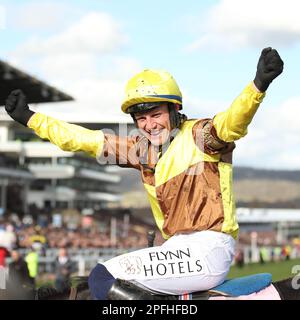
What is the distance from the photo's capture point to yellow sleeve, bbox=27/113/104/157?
3.65 m

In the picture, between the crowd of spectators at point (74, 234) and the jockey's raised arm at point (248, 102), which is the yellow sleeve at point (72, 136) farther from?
the crowd of spectators at point (74, 234)

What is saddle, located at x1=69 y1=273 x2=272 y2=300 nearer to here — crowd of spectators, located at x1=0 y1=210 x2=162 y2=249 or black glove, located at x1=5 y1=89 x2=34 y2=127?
black glove, located at x1=5 y1=89 x2=34 y2=127

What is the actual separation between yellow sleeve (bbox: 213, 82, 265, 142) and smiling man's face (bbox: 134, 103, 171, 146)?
0.33 m

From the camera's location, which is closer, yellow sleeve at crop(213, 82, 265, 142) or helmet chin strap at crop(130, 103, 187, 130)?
yellow sleeve at crop(213, 82, 265, 142)

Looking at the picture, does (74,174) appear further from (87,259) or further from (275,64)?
(275,64)

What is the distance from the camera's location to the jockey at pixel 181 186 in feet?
9.93

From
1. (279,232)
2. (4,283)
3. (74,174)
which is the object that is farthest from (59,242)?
(279,232)

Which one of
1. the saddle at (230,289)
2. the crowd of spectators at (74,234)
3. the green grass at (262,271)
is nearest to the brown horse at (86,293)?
the saddle at (230,289)

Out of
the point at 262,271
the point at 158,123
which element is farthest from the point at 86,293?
the point at 262,271

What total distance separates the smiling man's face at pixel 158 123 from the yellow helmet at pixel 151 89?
0.07m

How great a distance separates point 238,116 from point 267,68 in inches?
10.2

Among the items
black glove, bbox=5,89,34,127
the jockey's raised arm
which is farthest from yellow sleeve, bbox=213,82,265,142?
black glove, bbox=5,89,34,127

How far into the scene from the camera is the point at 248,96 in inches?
114
